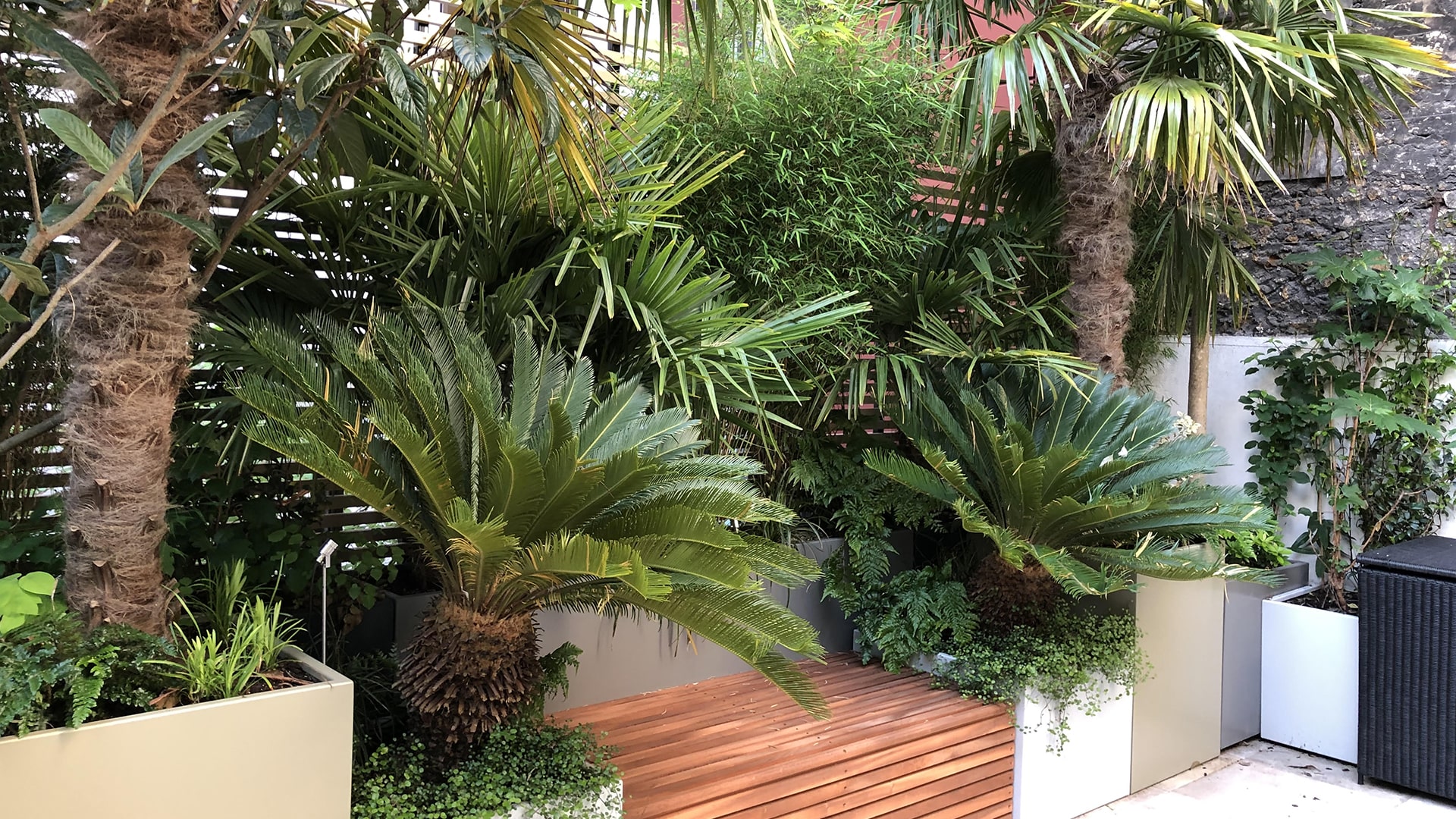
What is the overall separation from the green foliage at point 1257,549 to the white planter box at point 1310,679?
195 mm

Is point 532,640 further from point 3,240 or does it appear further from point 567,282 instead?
point 3,240

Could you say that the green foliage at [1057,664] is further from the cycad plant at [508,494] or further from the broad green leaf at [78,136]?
the broad green leaf at [78,136]

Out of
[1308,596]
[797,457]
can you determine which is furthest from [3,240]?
[1308,596]

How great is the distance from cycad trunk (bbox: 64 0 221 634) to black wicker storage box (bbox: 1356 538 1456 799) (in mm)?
4139

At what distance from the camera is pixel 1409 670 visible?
375 cm

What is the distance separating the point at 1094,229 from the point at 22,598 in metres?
3.52

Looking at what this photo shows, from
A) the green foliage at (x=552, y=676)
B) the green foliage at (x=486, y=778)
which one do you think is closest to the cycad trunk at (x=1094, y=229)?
the green foliage at (x=552, y=676)

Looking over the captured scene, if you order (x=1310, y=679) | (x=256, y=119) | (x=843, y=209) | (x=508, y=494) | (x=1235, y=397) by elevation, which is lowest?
(x=1310, y=679)

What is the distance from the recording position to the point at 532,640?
94.1 inches

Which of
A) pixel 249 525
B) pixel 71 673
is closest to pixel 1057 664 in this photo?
pixel 249 525

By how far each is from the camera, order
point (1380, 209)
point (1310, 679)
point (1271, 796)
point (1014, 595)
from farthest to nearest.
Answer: point (1380, 209) < point (1310, 679) < point (1271, 796) < point (1014, 595)

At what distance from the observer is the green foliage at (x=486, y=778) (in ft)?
6.96

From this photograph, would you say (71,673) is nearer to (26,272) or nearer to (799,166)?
(26,272)

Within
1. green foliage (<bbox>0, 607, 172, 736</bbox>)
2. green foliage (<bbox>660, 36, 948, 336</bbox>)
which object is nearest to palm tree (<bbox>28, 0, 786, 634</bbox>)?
green foliage (<bbox>0, 607, 172, 736</bbox>)
